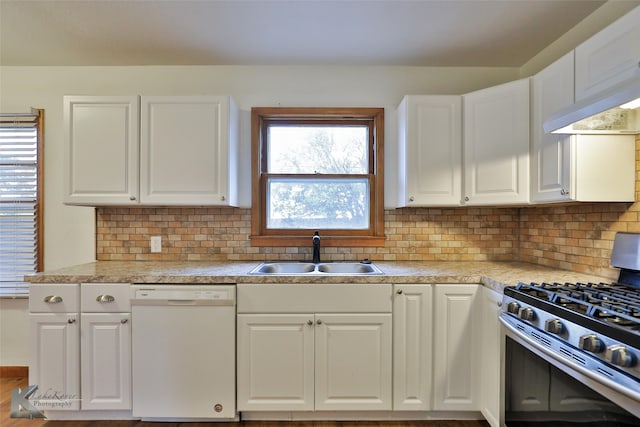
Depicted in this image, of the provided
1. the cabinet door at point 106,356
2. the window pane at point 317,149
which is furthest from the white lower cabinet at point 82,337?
the window pane at point 317,149

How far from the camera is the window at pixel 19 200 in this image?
2.39 metres

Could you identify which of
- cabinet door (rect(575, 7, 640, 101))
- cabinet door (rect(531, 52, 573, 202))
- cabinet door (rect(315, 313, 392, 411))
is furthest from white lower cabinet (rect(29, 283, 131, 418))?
cabinet door (rect(575, 7, 640, 101))

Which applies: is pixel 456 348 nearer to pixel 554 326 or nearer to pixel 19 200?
pixel 554 326

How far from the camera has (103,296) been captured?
5.93 feet

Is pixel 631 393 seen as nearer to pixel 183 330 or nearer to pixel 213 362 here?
pixel 213 362

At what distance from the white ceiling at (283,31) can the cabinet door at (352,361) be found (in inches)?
68.5

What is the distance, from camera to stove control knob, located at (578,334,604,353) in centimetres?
101

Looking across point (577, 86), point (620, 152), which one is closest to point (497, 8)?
point (577, 86)

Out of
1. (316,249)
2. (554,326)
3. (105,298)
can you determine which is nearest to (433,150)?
(316,249)

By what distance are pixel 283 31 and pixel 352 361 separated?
6.71 feet

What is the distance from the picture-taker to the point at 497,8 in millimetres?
1748

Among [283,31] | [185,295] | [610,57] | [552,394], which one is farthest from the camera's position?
[283,31]

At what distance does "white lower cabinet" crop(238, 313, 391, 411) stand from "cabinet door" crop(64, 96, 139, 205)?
1251 mm

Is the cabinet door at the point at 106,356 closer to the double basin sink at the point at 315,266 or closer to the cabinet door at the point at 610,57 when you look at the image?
the double basin sink at the point at 315,266
